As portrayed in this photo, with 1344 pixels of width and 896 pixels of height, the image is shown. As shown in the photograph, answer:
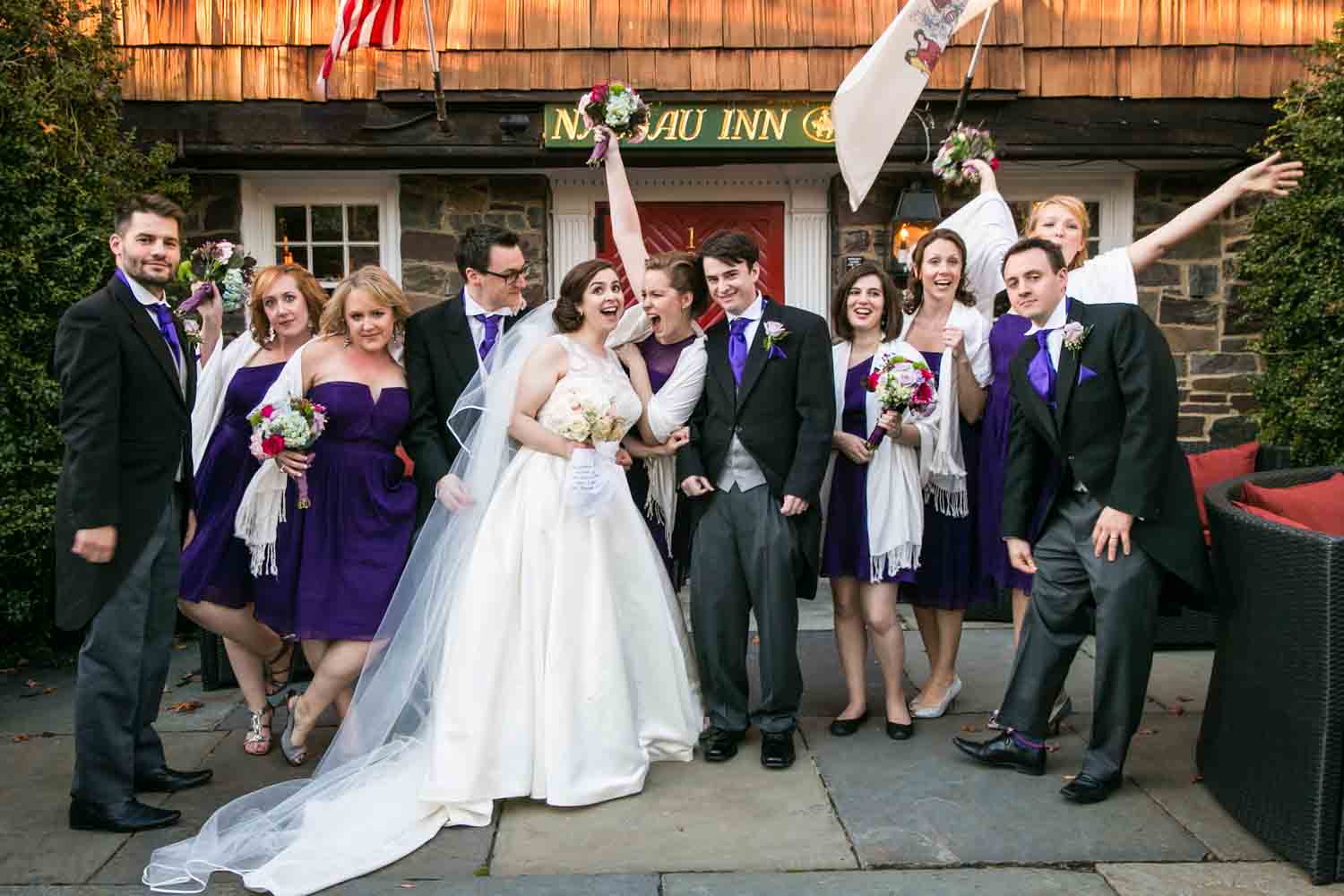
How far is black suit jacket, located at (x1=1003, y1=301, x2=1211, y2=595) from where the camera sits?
13.9 ft

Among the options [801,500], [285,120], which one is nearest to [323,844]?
[801,500]

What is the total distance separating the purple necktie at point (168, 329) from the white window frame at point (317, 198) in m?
4.28

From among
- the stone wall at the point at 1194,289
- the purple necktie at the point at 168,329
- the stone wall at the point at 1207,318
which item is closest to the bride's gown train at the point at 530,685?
the purple necktie at the point at 168,329

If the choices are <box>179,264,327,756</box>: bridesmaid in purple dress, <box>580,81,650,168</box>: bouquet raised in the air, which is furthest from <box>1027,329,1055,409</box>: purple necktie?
<box>179,264,327,756</box>: bridesmaid in purple dress

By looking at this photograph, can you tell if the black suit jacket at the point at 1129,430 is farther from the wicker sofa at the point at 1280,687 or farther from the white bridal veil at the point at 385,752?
the white bridal veil at the point at 385,752

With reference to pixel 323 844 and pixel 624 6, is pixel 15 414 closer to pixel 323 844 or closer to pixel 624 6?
pixel 323 844

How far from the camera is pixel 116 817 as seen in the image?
4.22 metres

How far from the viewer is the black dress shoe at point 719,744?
482 centimetres

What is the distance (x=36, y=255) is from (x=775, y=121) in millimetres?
4662

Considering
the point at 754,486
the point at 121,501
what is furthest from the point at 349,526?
the point at 754,486

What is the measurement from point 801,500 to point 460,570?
1381 millimetres

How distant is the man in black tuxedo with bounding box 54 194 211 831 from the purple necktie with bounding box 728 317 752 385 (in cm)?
214

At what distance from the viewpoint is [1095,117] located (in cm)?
844

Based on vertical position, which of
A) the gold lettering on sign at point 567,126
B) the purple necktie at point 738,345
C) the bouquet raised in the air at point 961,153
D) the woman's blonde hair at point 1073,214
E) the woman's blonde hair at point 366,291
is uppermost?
the gold lettering on sign at point 567,126
